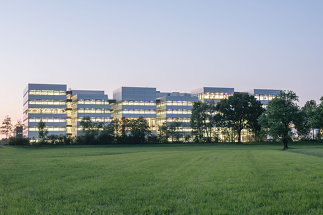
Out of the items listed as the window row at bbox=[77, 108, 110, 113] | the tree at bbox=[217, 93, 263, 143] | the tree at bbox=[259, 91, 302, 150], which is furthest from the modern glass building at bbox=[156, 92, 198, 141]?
the tree at bbox=[259, 91, 302, 150]

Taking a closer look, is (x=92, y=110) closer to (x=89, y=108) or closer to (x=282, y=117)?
(x=89, y=108)

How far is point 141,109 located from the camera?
182625 millimetres

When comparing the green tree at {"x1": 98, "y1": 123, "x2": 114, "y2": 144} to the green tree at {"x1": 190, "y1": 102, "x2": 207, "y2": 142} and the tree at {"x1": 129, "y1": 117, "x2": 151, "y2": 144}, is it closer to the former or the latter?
the tree at {"x1": 129, "y1": 117, "x2": 151, "y2": 144}

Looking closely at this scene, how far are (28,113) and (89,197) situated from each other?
171m

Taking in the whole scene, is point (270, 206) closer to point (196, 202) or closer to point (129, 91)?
point (196, 202)

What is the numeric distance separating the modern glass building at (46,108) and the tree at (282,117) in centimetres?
12453

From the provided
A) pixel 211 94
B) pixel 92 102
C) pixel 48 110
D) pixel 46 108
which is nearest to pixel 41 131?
pixel 48 110

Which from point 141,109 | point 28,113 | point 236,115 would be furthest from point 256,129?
point 28,113

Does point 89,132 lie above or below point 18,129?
below

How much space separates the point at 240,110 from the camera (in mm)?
123438

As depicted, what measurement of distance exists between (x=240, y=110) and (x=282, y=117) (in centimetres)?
4995

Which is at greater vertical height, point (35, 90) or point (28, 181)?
point (35, 90)

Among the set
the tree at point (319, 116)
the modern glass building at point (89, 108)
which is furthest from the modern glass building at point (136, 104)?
the tree at point (319, 116)

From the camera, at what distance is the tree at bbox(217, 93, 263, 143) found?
123 m
